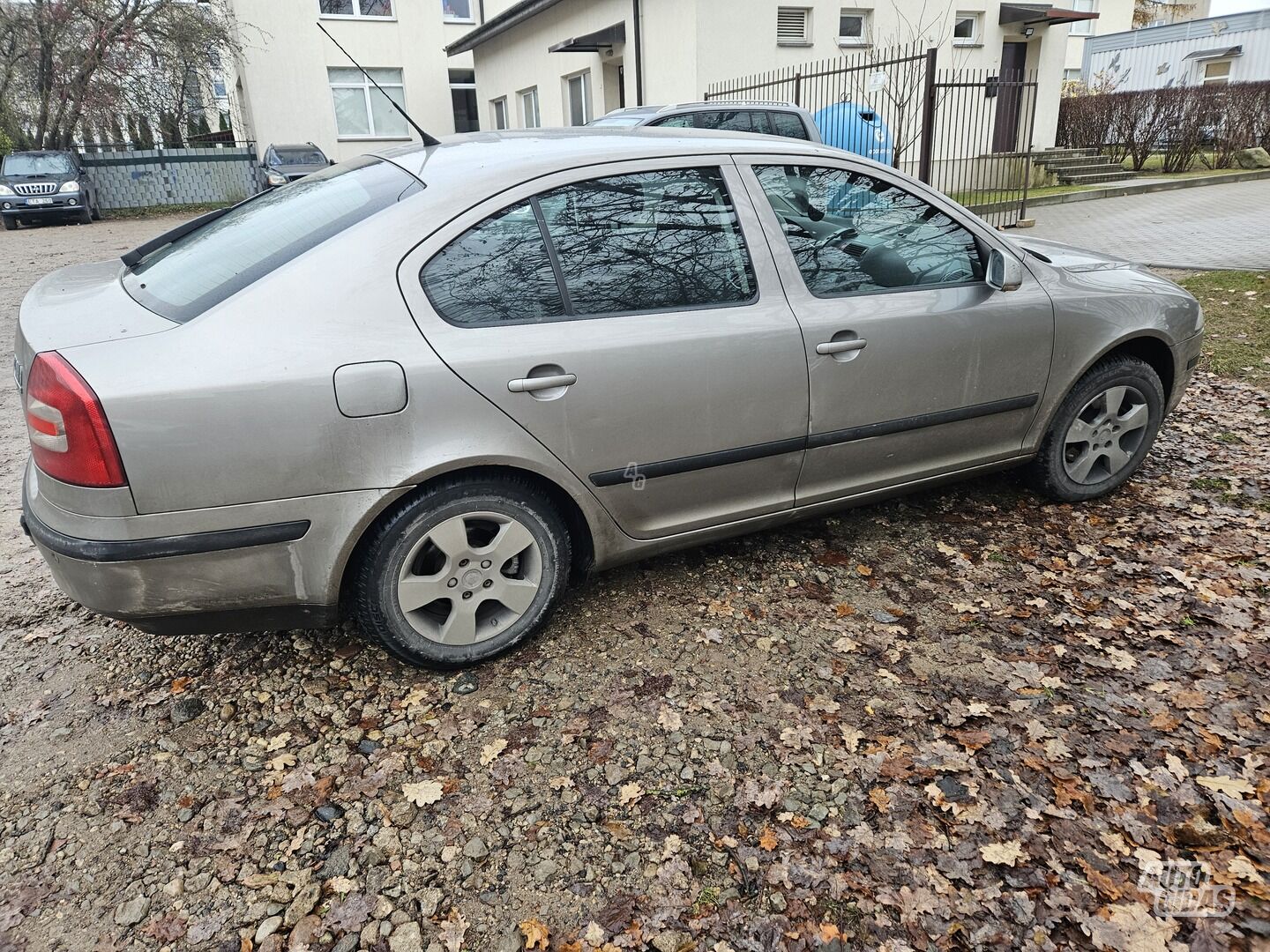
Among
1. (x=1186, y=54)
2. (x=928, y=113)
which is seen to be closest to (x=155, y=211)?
(x=928, y=113)

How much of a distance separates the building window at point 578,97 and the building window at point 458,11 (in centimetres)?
844

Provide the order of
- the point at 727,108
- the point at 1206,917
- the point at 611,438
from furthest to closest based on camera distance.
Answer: the point at 727,108, the point at 611,438, the point at 1206,917

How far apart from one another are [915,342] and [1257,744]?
1697 millimetres

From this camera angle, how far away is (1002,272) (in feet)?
11.4

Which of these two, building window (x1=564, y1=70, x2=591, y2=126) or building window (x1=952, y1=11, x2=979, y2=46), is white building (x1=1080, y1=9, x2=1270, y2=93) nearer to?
building window (x1=952, y1=11, x2=979, y2=46)

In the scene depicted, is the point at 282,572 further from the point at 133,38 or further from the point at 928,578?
the point at 133,38

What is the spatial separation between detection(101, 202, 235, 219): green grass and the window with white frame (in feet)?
25.1

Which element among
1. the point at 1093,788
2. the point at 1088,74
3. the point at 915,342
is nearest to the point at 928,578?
the point at 915,342

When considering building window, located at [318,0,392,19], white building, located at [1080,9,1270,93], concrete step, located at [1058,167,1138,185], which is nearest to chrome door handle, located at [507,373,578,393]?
concrete step, located at [1058,167,1138,185]

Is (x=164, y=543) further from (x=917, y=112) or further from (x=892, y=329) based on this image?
(x=917, y=112)

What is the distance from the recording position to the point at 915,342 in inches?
132

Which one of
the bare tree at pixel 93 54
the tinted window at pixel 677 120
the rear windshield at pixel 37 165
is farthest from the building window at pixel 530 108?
the tinted window at pixel 677 120

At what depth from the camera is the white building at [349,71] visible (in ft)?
77.5

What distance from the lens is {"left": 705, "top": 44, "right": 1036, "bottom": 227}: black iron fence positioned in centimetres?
1160
